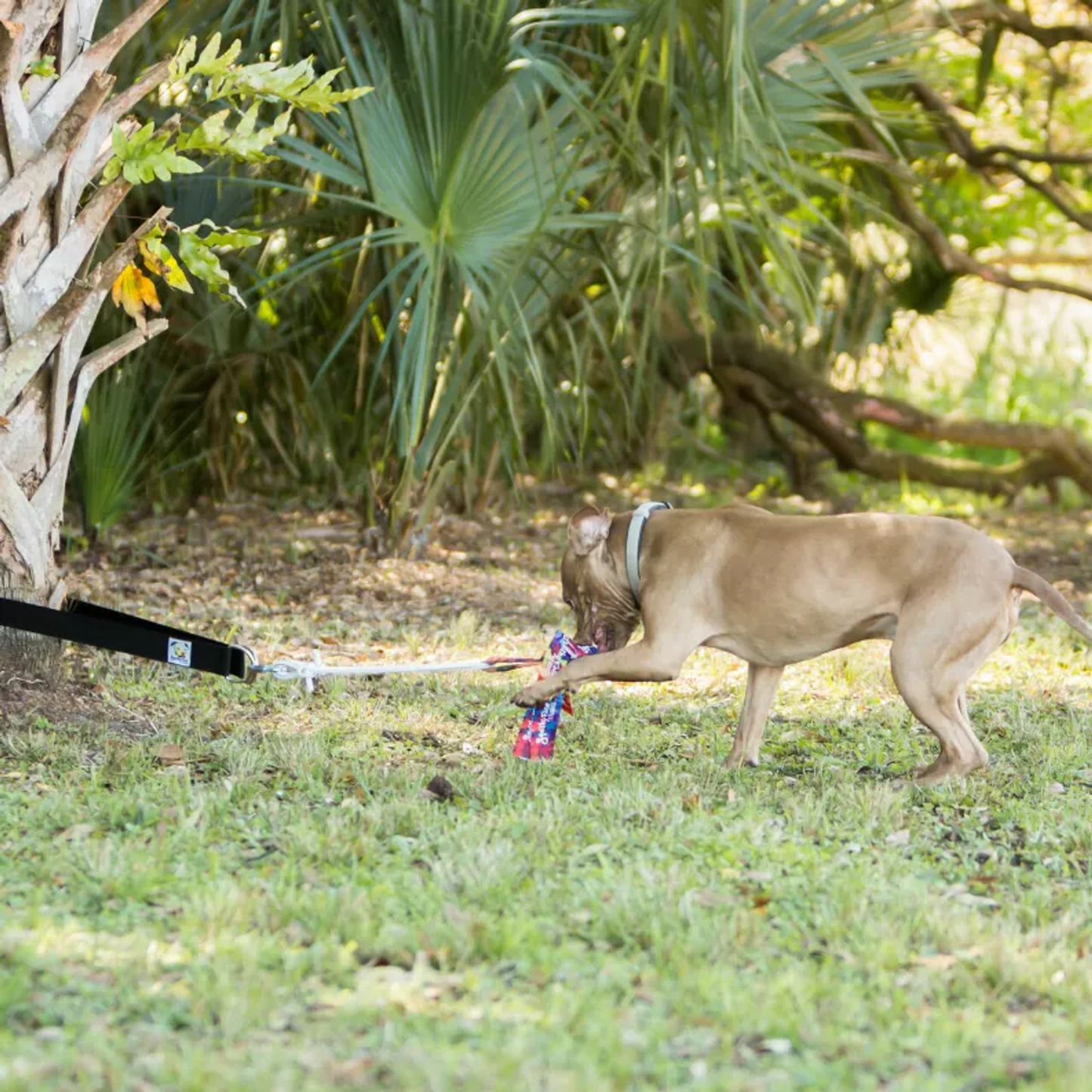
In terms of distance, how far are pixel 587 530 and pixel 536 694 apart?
529 mm

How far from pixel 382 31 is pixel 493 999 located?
4882mm

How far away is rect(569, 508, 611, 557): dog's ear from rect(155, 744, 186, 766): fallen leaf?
1361 mm

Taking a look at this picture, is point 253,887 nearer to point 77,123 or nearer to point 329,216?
point 77,123

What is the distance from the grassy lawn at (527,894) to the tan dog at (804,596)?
12.9 inches

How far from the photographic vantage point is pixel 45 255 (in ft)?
16.6

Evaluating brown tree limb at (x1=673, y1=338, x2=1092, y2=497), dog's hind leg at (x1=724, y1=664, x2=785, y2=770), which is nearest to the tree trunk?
dog's hind leg at (x1=724, y1=664, x2=785, y2=770)

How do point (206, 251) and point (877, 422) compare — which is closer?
point (206, 251)

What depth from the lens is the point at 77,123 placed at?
4906mm

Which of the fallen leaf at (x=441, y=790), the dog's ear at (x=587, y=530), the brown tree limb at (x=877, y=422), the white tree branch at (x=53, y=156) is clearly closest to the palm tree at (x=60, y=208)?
the white tree branch at (x=53, y=156)

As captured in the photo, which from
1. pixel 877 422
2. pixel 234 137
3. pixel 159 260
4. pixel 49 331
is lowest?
pixel 877 422

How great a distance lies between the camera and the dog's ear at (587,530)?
4.85 m

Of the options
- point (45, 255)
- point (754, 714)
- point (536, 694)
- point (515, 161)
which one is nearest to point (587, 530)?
point (536, 694)

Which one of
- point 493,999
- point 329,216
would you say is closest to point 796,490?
point 329,216

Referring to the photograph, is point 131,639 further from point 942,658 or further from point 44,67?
point 942,658
